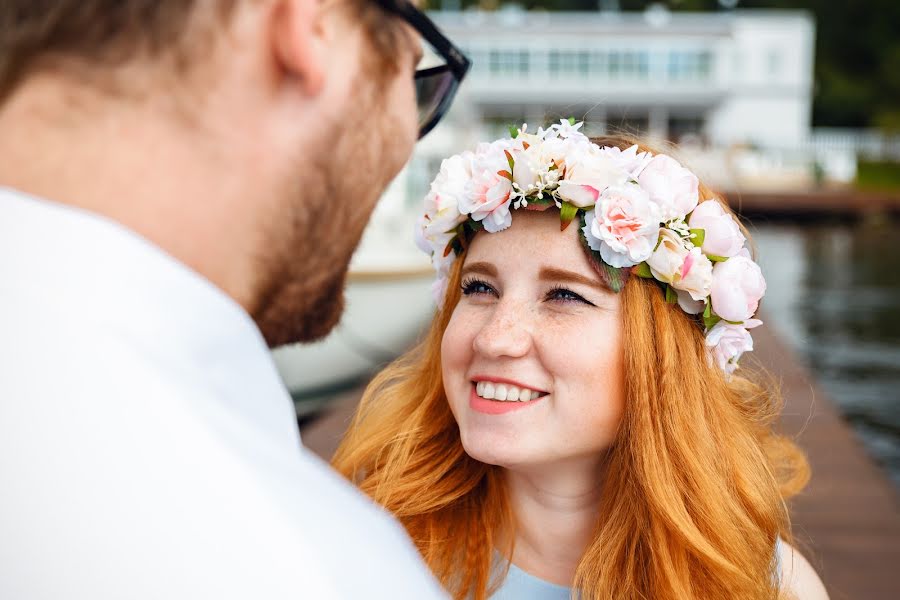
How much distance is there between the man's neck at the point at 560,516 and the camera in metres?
2.26

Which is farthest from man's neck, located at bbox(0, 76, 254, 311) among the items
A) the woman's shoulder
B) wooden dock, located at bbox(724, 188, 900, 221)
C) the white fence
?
the white fence

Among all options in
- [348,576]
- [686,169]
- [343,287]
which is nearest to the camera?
[348,576]

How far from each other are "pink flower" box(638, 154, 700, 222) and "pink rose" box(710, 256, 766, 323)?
172 millimetres

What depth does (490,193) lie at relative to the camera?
7.34 ft

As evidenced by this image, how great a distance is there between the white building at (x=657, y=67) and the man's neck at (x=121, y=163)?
152 ft

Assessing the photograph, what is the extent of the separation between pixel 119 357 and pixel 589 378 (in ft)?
4.73

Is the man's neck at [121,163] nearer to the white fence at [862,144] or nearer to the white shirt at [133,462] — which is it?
the white shirt at [133,462]

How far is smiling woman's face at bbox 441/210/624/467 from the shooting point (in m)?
2.11

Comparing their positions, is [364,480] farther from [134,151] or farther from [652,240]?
[134,151]

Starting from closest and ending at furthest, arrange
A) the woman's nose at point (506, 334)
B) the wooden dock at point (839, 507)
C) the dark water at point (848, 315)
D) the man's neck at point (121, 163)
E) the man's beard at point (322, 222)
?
the man's neck at point (121, 163), the man's beard at point (322, 222), the woman's nose at point (506, 334), the wooden dock at point (839, 507), the dark water at point (848, 315)

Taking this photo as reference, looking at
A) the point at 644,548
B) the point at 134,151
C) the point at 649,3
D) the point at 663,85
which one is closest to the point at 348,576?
the point at 134,151

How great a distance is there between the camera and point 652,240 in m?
2.19

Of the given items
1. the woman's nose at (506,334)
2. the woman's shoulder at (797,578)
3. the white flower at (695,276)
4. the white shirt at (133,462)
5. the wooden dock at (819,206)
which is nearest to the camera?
the white shirt at (133,462)

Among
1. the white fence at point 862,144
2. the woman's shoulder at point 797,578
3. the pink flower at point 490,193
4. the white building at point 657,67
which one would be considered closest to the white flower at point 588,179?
the pink flower at point 490,193
